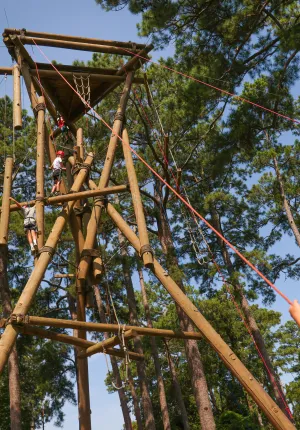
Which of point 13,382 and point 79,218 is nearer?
point 79,218

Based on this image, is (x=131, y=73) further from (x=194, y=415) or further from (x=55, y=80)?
(x=194, y=415)

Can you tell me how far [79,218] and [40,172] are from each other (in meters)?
0.95

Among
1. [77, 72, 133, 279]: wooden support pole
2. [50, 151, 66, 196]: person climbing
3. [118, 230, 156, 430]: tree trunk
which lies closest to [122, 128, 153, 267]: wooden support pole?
[77, 72, 133, 279]: wooden support pole

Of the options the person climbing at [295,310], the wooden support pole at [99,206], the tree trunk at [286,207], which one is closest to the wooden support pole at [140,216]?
the wooden support pole at [99,206]

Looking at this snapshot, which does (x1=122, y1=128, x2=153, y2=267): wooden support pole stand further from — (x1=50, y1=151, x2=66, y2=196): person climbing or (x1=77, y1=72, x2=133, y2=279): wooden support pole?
(x1=50, y1=151, x2=66, y2=196): person climbing

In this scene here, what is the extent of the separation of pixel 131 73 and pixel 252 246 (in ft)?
35.0

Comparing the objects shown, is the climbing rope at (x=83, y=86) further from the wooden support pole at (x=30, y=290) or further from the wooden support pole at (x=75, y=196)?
the wooden support pole at (x=30, y=290)

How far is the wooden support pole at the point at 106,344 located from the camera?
15.7 feet

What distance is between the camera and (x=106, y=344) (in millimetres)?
5031

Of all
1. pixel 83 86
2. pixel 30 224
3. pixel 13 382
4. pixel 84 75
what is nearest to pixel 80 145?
pixel 83 86

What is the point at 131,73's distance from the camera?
22.4 feet

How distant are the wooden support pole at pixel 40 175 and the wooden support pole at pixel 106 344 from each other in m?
1.29

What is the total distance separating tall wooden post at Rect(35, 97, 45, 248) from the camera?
5.00 m

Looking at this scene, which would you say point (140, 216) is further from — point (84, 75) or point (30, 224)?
point (84, 75)
